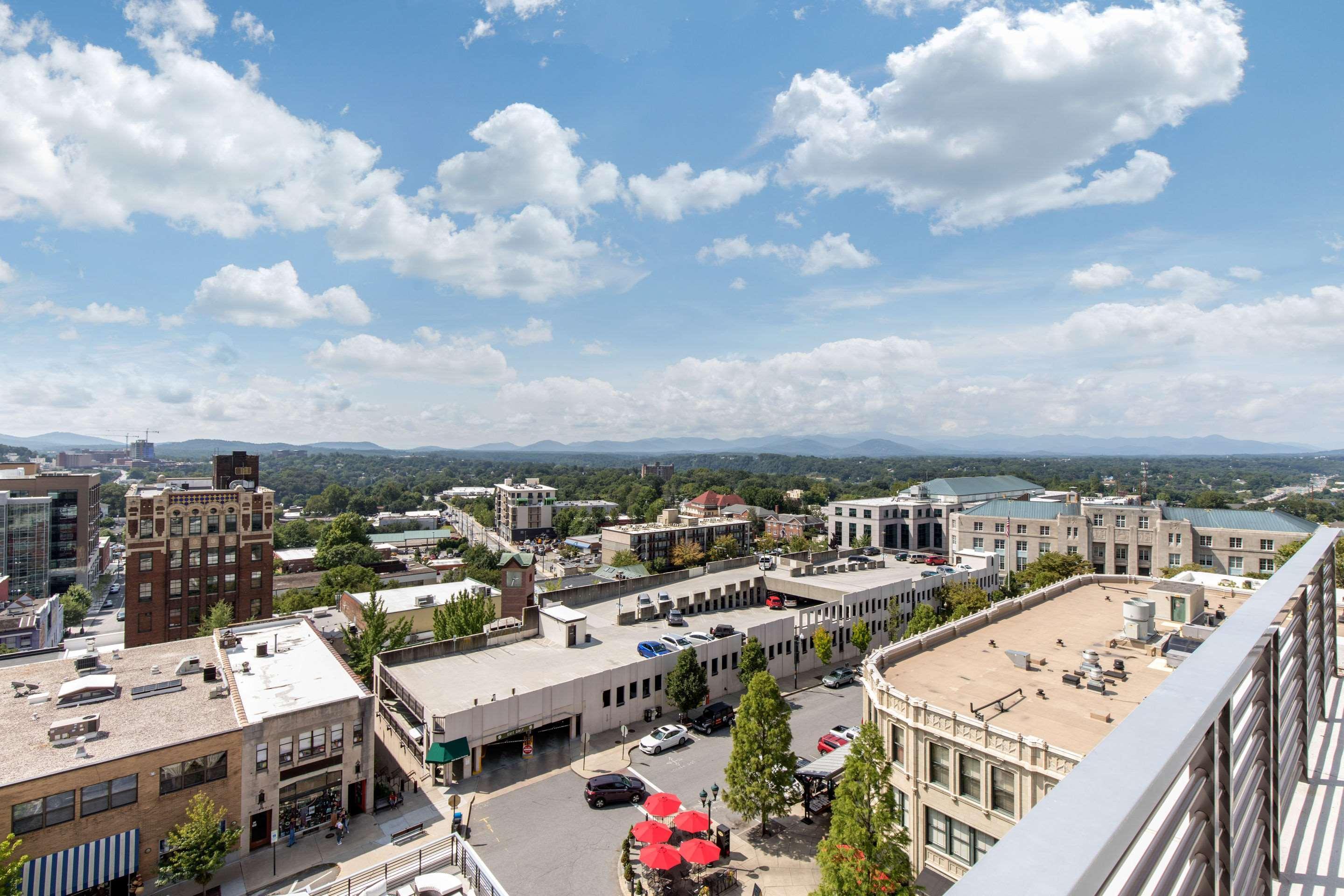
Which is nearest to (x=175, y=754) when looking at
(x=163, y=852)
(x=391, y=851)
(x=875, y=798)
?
(x=163, y=852)

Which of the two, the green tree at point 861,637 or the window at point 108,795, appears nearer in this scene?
the window at point 108,795

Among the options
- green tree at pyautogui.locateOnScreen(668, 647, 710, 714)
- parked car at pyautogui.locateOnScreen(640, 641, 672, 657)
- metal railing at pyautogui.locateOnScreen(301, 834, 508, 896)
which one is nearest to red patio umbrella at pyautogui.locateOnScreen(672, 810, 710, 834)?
metal railing at pyautogui.locateOnScreen(301, 834, 508, 896)

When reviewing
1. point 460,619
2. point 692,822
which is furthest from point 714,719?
point 460,619

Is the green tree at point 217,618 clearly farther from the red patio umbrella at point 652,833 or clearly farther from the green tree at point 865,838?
the green tree at point 865,838

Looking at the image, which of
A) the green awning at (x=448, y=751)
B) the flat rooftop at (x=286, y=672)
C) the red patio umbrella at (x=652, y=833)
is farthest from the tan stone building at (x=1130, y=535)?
the flat rooftop at (x=286, y=672)

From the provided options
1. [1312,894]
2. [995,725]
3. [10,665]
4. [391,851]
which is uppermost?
[1312,894]

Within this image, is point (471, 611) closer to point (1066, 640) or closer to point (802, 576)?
point (802, 576)

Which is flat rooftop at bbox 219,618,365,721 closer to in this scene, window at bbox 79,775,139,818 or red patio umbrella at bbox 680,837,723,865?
window at bbox 79,775,139,818
